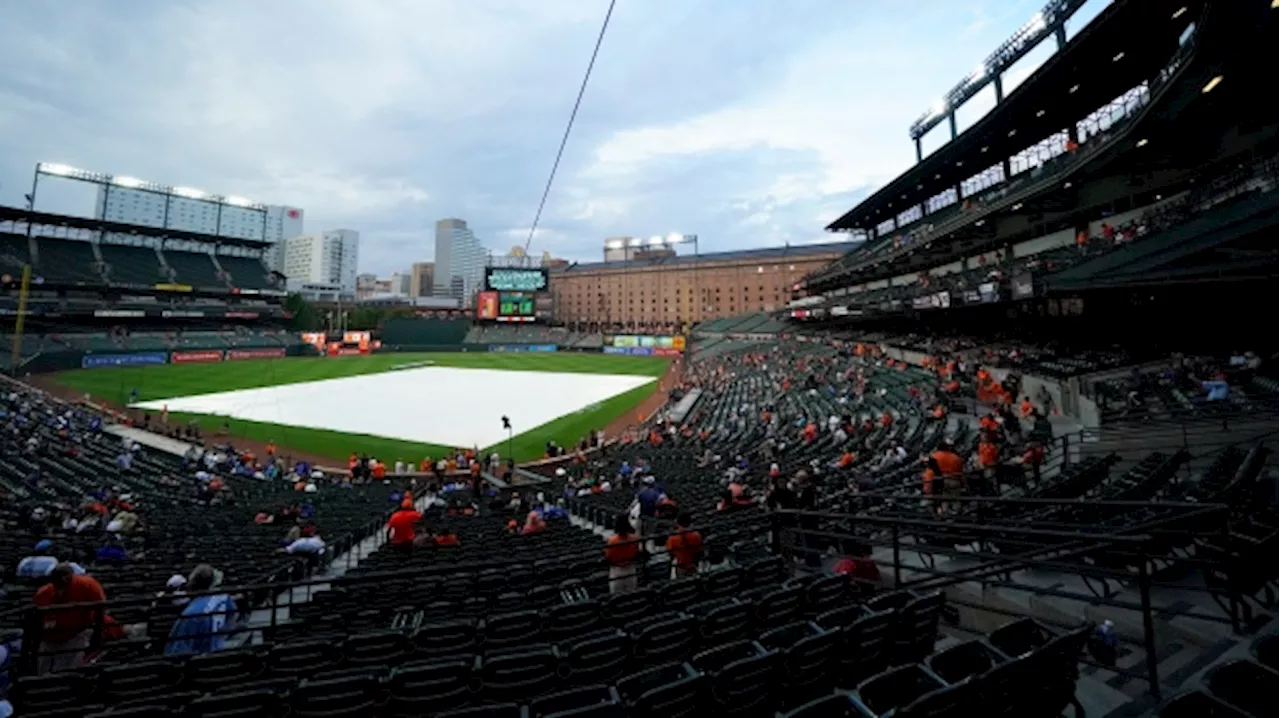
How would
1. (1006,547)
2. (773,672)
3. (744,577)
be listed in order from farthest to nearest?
(1006,547) < (744,577) < (773,672)

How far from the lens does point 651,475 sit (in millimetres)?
18344

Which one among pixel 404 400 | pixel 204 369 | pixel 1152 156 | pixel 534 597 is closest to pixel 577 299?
pixel 204 369

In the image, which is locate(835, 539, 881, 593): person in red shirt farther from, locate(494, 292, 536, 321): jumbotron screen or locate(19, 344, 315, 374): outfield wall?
locate(494, 292, 536, 321): jumbotron screen

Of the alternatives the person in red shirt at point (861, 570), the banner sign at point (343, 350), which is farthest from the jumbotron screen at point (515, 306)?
the person in red shirt at point (861, 570)

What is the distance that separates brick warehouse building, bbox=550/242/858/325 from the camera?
117062mm

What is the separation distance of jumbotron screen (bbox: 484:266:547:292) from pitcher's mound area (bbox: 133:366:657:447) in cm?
3669

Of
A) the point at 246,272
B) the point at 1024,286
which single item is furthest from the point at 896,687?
the point at 246,272

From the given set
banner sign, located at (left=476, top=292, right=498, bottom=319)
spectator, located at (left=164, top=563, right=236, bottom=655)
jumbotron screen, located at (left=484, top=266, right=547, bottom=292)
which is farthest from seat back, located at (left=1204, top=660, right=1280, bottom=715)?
jumbotron screen, located at (left=484, top=266, right=547, bottom=292)

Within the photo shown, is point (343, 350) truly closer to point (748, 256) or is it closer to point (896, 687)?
point (748, 256)

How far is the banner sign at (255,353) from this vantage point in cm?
6818

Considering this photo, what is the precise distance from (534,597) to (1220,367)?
66.3 ft

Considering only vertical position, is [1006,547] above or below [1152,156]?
below

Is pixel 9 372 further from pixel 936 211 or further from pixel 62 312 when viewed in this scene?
pixel 936 211

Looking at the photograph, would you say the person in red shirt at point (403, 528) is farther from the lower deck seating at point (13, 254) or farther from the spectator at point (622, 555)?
the lower deck seating at point (13, 254)
